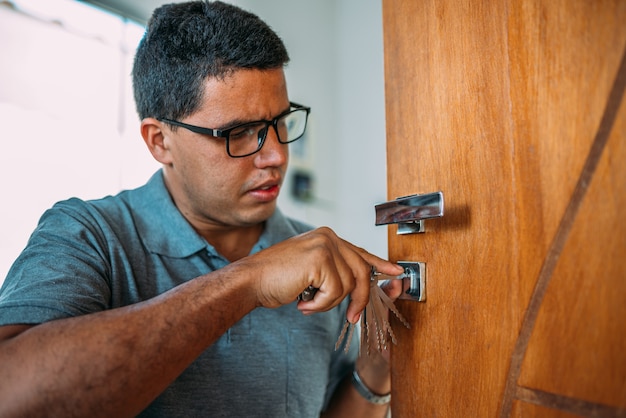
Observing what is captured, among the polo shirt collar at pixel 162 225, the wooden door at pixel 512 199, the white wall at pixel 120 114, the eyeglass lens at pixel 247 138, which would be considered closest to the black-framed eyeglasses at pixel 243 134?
the eyeglass lens at pixel 247 138

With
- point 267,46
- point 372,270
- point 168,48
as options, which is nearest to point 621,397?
point 372,270

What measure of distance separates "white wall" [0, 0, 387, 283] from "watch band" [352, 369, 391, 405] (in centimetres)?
99

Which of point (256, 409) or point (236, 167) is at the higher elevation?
point (236, 167)

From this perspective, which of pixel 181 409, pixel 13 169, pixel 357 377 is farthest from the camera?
pixel 13 169

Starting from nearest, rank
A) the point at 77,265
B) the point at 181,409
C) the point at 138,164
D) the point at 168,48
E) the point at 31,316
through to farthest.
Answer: the point at 31,316, the point at 77,265, the point at 181,409, the point at 168,48, the point at 138,164

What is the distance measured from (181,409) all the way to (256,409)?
0.49ft

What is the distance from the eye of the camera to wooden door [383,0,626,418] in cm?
46

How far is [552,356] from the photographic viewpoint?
51 centimetres

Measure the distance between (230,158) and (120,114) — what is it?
95 cm

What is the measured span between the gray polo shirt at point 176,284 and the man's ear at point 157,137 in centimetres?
7

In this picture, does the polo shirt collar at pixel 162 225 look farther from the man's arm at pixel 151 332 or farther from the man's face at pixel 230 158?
the man's arm at pixel 151 332

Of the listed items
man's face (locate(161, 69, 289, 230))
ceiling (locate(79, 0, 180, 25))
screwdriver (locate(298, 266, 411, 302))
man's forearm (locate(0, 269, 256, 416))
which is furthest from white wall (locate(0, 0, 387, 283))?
screwdriver (locate(298, 266, 411, 302))

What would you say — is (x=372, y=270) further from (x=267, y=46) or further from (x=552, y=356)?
(x=267, y=46)

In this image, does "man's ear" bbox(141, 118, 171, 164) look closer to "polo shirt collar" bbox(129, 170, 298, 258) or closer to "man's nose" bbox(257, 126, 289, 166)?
"polo shirt collar" bbox(129, 170, 298, 258)
